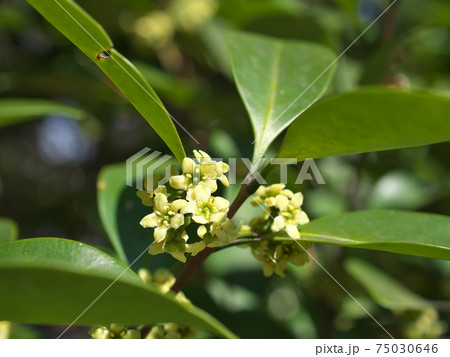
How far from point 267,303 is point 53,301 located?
160cm

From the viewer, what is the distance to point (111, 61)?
3.14 feet

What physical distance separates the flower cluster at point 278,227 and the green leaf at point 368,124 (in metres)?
0.15

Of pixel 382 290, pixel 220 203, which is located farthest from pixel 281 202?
pixel 382 290

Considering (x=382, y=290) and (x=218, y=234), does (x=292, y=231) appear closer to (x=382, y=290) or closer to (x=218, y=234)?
(x=218, y=234)

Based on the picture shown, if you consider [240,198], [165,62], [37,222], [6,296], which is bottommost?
[6,296]

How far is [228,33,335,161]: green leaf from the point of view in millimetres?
1044

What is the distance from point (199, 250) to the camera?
3.13 ft

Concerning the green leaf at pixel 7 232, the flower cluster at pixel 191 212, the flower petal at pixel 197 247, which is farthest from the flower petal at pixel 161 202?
the green leaf at pixel 7 232

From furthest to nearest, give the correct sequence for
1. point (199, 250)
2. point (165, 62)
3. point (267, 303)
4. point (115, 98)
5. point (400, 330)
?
point (165, 62) → point (115, 98) → point (267, 303) → point (400, 330) → point (199, 250)

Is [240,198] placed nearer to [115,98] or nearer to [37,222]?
[115,98]

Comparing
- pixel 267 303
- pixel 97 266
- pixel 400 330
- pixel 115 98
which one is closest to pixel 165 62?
pixel 115 98

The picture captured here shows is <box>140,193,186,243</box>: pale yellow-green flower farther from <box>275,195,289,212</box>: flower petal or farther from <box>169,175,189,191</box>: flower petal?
<box>275,195,289,212</box>: flower petal

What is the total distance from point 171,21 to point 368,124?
202 centimetres

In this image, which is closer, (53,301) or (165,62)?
(53,301)
